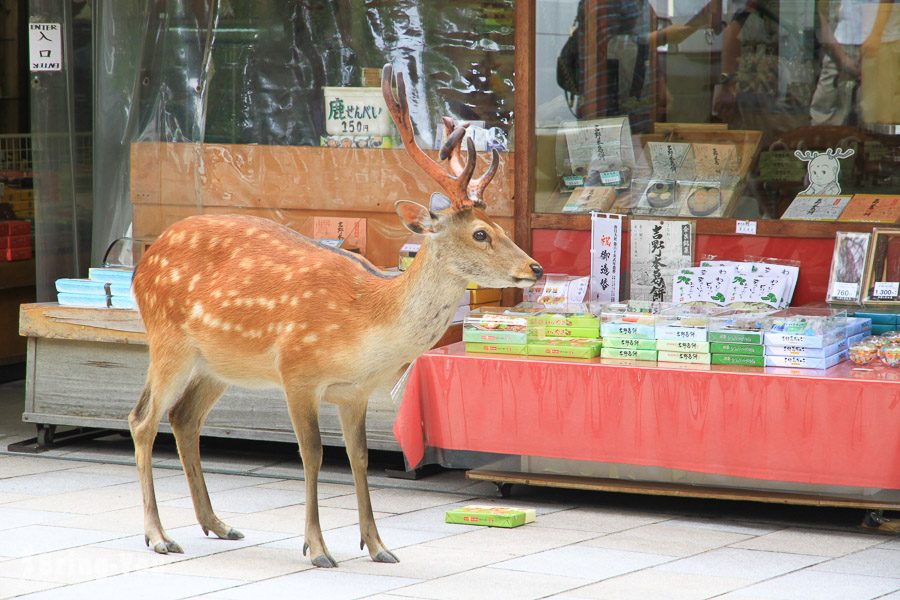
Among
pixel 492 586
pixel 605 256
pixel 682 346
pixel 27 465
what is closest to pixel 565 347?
pixel 682 346

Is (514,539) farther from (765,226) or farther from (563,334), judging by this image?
(765,226)

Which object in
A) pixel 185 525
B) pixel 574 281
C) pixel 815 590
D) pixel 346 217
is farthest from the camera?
pixel 346 217

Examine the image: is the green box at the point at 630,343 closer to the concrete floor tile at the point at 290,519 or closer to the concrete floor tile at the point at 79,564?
the concrete floor tile at the point at 290,519

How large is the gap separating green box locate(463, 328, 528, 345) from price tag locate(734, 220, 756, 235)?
1.28m

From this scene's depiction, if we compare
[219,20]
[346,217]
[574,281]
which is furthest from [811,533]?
[219,20]

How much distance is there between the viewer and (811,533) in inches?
241

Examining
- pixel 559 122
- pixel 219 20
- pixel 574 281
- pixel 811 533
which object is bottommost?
pixel 811 533

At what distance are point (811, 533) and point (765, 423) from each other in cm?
53

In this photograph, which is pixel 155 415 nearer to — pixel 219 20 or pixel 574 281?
pixel 574 281

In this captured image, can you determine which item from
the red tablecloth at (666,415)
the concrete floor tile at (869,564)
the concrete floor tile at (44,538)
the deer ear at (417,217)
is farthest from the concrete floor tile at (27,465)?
the concrete floor tile at (869,564)

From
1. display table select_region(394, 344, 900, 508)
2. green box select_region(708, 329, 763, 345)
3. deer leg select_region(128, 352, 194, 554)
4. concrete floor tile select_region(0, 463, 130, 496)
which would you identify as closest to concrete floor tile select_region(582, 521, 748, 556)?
display table select_region(394, 344, 900, 508)

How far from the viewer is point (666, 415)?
20.4 feet

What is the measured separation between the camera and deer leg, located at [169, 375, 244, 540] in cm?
587

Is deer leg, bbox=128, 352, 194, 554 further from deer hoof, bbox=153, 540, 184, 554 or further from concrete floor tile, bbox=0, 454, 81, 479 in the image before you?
concrete floor tile, bbox=0, 454, 81, 479
